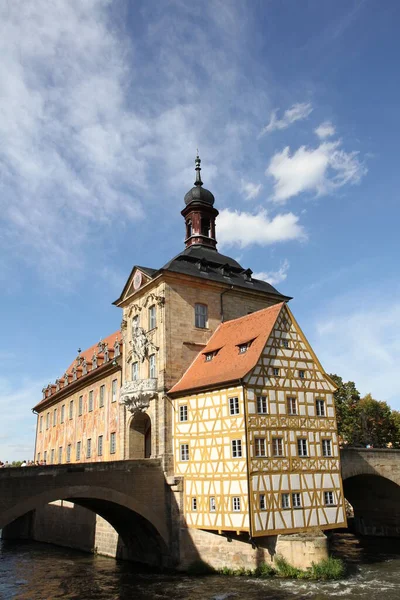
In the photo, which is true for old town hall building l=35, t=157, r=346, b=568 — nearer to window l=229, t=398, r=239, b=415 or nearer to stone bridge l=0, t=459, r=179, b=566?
window l=229, t=398, r=239, b=415

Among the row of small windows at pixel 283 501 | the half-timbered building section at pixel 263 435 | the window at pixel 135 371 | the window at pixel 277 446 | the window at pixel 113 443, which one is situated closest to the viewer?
the row of small windows at pixel 283 501

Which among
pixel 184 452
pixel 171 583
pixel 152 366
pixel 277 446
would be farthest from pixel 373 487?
pixel 171 583

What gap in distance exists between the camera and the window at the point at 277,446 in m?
24.0

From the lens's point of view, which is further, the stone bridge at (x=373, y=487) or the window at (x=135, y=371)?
the window at (x=135, y=371)

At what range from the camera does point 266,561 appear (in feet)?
74.9

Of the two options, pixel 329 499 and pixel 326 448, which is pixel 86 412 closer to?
pixel 326 448

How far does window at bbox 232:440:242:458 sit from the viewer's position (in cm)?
2361

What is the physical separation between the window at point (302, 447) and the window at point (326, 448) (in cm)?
115

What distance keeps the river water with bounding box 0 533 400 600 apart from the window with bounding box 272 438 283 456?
4871 millimetres

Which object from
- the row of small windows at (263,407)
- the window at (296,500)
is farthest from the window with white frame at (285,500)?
the row of small windows at (263,407)

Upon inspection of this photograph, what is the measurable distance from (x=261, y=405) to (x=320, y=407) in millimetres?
3646

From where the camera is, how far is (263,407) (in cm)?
2438

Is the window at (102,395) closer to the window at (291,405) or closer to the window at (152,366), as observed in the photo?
the window at (152,366)

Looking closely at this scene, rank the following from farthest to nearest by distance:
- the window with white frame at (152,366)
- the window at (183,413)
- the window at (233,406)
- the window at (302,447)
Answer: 1. the window with white frame at (152,366)
2. the window at (183,413)
3. the window at (302,447)
4. the window at (233,406)
